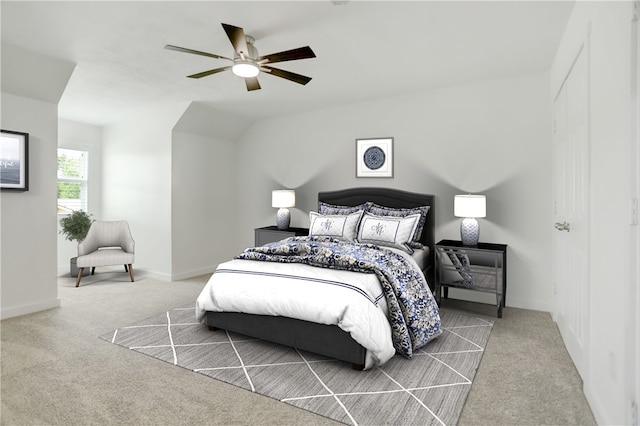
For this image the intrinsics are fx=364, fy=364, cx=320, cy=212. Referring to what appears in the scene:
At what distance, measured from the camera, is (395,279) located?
2.81m

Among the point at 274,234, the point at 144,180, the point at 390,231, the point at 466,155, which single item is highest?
the point at 466,155

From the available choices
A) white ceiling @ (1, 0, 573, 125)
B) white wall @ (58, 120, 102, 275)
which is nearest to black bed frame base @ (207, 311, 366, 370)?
white ceiling @ (1, 0, 573, 125)

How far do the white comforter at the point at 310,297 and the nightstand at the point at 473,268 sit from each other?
153cm

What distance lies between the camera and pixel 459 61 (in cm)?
351

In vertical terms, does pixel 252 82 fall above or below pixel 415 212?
above

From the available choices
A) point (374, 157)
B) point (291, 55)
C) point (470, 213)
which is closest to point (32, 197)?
point (291, 55)

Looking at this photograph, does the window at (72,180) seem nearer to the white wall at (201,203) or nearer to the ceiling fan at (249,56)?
the white wall at (201,203)

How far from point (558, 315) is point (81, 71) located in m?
5.25

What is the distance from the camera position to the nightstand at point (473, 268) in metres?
3.64

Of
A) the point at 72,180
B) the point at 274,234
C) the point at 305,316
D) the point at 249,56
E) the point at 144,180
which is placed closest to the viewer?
the point at 305,316

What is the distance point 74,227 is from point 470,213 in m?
5.43

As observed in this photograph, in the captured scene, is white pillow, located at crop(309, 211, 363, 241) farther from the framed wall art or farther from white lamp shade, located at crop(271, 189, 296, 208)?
white lamp shade, located at crop(271, 189, 296, 208)

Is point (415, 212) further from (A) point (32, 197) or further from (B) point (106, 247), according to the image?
(B) point (106, 247)

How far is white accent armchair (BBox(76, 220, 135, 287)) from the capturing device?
4.94 metres
